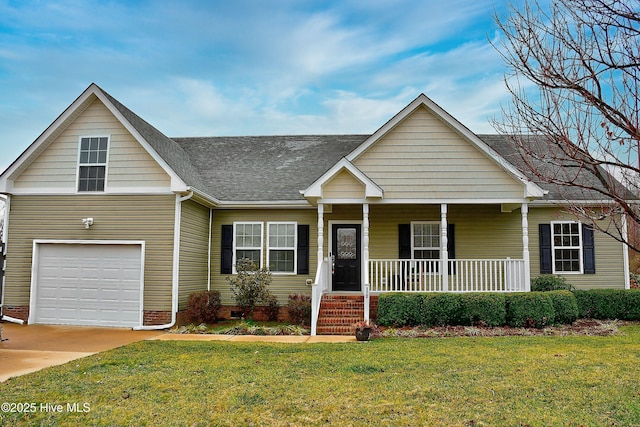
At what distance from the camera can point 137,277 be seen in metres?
12.9

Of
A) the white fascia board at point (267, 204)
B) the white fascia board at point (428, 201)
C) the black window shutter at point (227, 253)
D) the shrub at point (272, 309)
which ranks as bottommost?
the shrub at point (272, 309)

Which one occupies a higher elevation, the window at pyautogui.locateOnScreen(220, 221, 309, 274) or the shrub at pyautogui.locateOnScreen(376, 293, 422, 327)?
the window at pyautogui.locateOnScreen(220, 221, 309, 274)

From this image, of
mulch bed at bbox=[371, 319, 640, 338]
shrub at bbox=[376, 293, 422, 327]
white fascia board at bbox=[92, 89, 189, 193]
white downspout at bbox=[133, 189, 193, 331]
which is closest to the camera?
mulch bed at bbox=[371, 319, 640, 338]

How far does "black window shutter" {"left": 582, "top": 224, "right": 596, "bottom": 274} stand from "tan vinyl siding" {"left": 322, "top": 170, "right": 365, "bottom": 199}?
23.3 feet

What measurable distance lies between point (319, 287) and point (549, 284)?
21.0ft

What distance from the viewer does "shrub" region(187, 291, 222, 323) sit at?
13227 mm

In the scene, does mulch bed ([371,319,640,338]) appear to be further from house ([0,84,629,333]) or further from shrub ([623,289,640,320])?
house ([0,84,629,333])

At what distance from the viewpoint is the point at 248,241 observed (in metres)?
15.2

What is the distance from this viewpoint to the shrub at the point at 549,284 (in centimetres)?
1340

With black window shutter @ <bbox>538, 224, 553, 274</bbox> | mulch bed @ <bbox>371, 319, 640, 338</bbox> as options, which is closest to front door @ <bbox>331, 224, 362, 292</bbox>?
mulch bed @ <bbox>371, 319, 640, 338</bbox>

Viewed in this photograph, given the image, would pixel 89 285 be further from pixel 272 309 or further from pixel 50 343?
pixel 272 309

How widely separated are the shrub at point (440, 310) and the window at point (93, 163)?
9144mm

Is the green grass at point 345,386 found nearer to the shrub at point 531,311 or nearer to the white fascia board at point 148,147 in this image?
the shrub at point 531,311

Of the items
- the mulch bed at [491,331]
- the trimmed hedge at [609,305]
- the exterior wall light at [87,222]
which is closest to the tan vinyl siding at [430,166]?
the trimmed hedge at [609,305]
